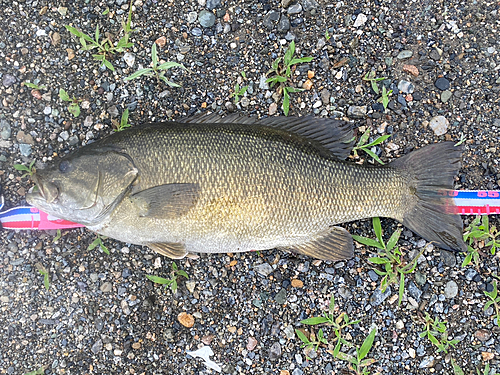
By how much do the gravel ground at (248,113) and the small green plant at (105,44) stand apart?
6 cm

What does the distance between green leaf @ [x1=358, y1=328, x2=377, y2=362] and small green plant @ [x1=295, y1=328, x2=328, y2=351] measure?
0.28m

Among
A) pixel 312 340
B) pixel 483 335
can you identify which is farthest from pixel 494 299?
pixel 312 340

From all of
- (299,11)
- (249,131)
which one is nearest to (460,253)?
(249,131)

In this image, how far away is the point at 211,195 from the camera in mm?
2527

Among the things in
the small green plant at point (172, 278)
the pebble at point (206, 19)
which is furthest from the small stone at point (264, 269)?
the pebble at point (206, 19)

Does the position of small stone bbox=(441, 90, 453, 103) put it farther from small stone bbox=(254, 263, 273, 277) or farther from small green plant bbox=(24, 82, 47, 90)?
small green plant bbox=(24, 82, 47, 90)

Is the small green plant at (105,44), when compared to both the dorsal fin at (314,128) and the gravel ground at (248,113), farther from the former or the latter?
the dorsal fin at (314,128)

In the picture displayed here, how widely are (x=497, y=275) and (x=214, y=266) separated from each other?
2.33 metres

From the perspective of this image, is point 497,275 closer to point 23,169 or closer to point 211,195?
point 211,195

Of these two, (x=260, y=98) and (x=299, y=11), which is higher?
(x=299, y=11)

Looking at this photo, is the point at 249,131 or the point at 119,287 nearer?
the point at 249,131

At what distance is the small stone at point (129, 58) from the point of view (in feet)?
10.2

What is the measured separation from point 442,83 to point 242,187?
197cm

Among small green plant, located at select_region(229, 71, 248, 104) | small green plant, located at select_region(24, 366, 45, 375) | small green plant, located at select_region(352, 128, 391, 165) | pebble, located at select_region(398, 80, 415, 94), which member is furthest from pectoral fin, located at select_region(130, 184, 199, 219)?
pebble, located at select_region(398, 80, 415, 94)
